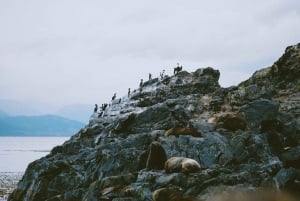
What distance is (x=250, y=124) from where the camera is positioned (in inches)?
1128

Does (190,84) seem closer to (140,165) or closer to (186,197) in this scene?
(140,165)

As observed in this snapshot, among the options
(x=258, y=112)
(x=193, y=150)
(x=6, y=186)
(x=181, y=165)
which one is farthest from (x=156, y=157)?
(x=6, y=186)

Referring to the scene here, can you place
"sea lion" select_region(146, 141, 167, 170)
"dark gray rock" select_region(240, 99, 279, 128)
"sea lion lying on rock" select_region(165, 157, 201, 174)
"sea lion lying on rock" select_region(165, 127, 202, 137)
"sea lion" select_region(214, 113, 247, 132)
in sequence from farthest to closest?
"dark gray rock" select_region(240, 99, 279, 128) < "sea lion" select_region(214, 113, 247, 132) < "sea lion lying on rock" select_region(165, 127, 202, 137) < "sea lion" select_region(146, 141, 167, 170) < "sea lion lying on rock" select_region(165, 157, 201, 174)

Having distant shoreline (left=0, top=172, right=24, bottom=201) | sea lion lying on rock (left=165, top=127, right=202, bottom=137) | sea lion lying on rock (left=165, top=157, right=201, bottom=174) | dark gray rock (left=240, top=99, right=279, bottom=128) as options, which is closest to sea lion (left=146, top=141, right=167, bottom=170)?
sea lion lying on rock (left=165, top=157, right=201, bottom=174)

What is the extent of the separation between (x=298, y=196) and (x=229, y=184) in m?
3.12

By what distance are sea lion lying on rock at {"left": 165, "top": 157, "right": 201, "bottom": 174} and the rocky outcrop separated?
0.30 m

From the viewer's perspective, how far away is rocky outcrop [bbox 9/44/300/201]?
20.6 meters

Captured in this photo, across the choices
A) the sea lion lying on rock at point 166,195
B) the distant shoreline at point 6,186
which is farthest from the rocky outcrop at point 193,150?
the distant shoreline at point 6,186

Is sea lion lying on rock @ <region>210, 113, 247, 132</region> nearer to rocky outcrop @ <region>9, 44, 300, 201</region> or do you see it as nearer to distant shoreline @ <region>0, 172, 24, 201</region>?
rocky outcrop @ <region>9, 44, 300, 201</region>

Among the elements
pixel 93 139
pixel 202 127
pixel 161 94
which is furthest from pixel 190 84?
pixel 202 127

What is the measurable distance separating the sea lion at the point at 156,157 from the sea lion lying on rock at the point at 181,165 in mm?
1617

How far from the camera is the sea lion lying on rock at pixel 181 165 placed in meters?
21.8

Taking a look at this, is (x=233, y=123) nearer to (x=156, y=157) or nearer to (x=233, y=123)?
(x=233, y=123)

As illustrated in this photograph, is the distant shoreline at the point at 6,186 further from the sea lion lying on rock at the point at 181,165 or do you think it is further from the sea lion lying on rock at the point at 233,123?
the sea lion lying on rock at the point at 181,165
